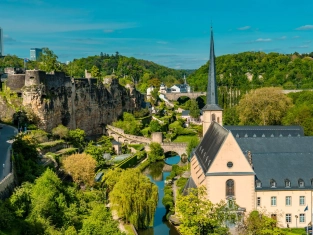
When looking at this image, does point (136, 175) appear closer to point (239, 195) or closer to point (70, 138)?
point (239, 195)

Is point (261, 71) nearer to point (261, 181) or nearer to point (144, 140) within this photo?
point (144, 140)

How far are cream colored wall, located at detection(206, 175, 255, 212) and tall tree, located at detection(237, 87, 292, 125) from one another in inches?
1605

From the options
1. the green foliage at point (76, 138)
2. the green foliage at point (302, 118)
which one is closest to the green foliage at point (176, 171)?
the green foliage at point (76, 138)

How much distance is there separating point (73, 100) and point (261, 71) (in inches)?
3670

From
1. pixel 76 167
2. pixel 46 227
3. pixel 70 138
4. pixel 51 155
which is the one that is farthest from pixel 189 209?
pixel 70 138

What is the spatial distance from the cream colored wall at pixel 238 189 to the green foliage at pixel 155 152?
3390cm

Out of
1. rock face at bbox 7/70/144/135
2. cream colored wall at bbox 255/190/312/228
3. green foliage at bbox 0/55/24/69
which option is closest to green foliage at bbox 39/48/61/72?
rock face at bbox 7/70/144/135

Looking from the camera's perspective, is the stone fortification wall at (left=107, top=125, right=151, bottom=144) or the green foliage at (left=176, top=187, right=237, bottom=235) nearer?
the green foliage at (left=176, top=187, right=237, bottom=235)

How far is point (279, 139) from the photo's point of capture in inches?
1644

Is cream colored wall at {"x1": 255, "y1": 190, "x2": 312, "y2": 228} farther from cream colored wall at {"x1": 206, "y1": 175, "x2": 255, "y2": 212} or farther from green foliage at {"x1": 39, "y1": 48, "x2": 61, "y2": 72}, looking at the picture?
green foliage at {"x1": 39, "y1": 48, "x2": 61, "y2": 72}

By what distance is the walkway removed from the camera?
98.9 feet

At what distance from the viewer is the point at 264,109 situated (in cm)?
7456

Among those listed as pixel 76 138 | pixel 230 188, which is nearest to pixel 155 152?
pixel 76 138

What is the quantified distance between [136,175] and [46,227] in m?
11.6
